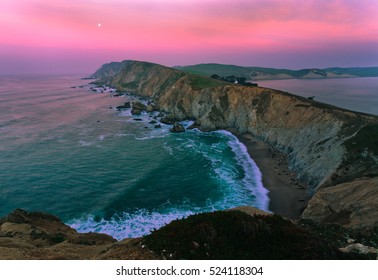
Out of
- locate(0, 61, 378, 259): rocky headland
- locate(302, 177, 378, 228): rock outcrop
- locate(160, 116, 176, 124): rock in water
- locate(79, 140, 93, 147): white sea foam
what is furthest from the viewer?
locate(160, 116, 176, 124): rock in water

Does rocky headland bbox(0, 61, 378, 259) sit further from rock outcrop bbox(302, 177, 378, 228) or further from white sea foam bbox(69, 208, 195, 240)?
white sea foam bbox(69, 208, 195, 240)

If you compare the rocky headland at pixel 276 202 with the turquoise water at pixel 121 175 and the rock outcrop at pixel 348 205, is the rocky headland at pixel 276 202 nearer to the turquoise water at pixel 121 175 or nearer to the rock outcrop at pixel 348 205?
the rock outcrop at pixel 348 205

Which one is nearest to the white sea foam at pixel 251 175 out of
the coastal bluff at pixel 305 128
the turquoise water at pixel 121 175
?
the turquoise water at pixel 121 175

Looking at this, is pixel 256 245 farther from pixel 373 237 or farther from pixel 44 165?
pixel 44 165

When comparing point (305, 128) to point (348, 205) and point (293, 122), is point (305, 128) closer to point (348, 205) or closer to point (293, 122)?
point (293, 122)

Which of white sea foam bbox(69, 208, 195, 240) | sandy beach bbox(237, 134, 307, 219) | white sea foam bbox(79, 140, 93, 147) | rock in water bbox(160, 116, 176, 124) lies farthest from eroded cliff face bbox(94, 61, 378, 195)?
white sea foam bbox(79, 140, 93, 147)

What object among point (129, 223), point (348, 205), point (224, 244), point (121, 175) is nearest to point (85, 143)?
point (121, 175)

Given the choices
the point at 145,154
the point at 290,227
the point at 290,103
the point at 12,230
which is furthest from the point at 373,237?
the point at 290,103
